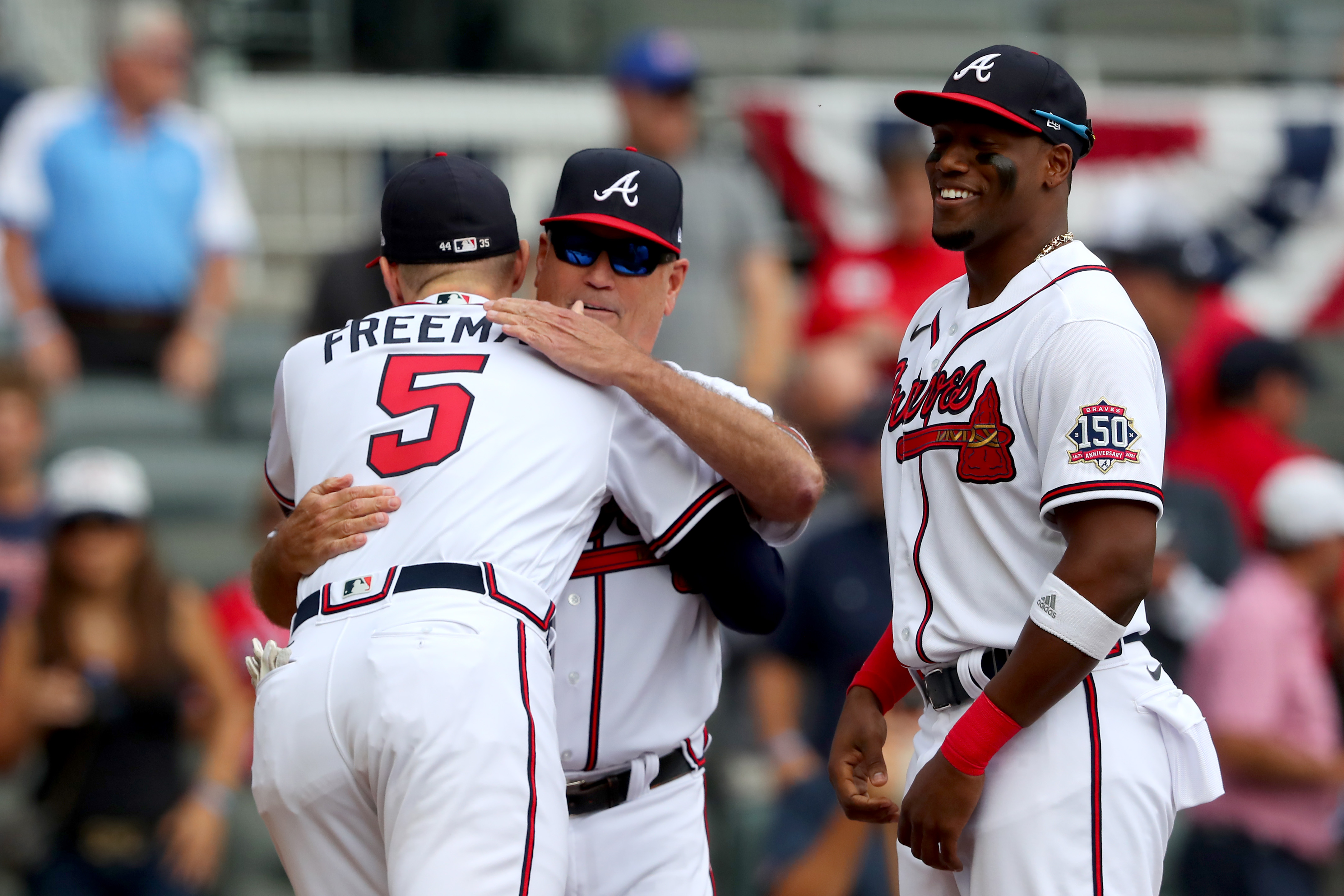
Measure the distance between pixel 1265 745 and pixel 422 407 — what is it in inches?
159

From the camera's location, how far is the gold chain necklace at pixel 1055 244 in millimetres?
2713

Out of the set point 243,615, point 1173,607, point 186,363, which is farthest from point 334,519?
point 186,363

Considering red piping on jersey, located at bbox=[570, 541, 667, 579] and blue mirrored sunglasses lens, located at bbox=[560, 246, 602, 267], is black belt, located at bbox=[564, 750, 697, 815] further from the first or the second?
blue mirrored sunglasses lens, located at bbox=[560, 246, 602, 267]

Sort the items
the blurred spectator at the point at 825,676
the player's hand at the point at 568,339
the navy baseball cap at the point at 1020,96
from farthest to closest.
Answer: the blurred spectator at the point at 825,676 < the player's hand at the point at 568,339 < the navy baseball cap at the point at 1020,96

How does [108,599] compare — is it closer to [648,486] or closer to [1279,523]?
[648,486]

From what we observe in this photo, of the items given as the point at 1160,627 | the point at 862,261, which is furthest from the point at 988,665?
the point at 862,261

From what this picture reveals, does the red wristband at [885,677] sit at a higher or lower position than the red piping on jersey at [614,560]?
lower

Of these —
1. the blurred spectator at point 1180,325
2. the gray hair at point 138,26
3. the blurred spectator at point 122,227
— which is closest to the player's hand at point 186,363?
the blurred spectator at point 122,227

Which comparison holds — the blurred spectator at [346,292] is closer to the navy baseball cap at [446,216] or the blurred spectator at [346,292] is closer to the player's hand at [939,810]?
the navy baseball cap at [446,216]

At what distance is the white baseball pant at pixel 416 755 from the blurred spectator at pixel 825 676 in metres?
2.82

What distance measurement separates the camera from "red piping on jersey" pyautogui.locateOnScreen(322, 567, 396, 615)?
2.69 meters

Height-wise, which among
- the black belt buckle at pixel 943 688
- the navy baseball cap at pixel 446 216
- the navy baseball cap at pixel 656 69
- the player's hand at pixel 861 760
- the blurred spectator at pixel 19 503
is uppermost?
the navy baseball cap at pixel 656 69

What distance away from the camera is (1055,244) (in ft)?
8.95

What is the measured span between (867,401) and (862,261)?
1.40 m
